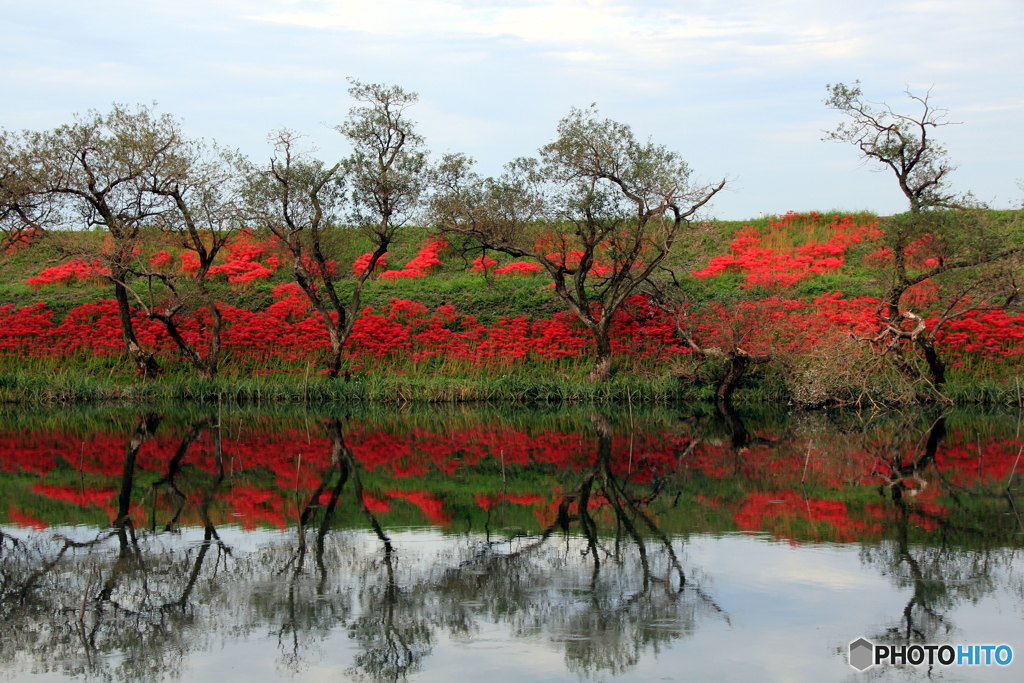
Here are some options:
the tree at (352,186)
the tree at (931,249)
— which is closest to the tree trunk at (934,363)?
the tree at (931,249)

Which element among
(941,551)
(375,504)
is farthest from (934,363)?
(375,504)

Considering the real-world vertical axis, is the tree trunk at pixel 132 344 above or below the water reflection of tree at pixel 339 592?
above

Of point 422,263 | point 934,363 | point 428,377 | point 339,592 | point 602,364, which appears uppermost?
point 422,263

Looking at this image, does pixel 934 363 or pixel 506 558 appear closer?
pixel 506 558

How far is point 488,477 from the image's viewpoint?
14.0m

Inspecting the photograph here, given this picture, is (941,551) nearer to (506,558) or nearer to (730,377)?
(506,558)

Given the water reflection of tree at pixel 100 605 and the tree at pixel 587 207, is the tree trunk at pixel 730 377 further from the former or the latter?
the water reflection of tree at pixel 100 605

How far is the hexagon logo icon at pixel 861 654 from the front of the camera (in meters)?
6.66

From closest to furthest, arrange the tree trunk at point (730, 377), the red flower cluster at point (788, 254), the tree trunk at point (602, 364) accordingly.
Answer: the tree trunk at point (730, 377), the tree trunk at point (602, 364), the red flower cluster at point (788, 254)

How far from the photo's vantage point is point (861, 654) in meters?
6.81

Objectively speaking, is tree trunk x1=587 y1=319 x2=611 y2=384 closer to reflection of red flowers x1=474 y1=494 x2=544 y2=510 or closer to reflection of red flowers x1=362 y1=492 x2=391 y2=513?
reflection of red flowers x1=474 y1=494 x2=544 y2=510

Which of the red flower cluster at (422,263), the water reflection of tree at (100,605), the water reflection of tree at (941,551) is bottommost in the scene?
the water reflection of tree at (100,605)

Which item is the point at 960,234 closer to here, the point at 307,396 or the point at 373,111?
the point at 373,111

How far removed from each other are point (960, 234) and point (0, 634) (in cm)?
2174
